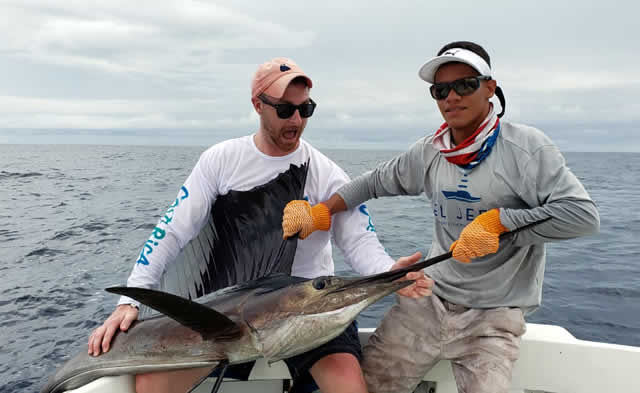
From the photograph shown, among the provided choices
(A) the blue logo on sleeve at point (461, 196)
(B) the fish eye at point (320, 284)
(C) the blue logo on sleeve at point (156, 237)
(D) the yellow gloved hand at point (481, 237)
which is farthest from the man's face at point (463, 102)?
(C) the blue logo on sleeve at point (156, 237)

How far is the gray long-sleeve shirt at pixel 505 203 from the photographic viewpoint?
173 cm

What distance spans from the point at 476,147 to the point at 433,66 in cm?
38

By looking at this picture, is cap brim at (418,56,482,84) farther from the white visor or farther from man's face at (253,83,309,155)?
man's face at (253,83,309,155)

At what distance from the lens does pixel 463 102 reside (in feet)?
6.32

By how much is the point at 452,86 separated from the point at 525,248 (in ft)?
2.40

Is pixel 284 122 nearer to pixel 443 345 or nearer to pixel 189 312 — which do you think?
pixel 189 312

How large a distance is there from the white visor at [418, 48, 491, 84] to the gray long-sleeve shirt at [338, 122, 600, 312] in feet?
0.88

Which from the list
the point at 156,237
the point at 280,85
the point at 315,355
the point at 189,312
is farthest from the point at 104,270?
the point at 189,312

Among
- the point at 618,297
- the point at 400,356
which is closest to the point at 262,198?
the point at 400,356

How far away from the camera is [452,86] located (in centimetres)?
193

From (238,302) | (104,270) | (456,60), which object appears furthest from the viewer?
(104,270)

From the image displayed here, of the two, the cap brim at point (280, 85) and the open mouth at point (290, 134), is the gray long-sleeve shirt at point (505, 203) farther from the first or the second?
the cap brim at point (280, 85)

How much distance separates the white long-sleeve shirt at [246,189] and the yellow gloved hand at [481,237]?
0.52 meters

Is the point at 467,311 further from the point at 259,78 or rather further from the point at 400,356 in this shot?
the point at 259,78
